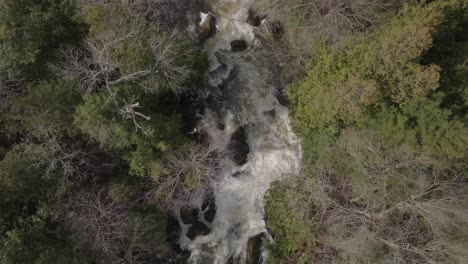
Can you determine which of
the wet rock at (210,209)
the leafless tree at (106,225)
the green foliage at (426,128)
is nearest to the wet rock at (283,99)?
the green foliage at (426,128)

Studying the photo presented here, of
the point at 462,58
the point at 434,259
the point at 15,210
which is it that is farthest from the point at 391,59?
the point at 15,210

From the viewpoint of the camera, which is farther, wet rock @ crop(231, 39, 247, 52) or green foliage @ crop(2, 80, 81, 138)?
wet rock @ crop(231, 39, 247, 52)

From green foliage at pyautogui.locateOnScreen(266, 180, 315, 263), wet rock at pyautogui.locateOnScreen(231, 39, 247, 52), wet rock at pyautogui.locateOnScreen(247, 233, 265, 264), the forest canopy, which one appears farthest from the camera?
wet rock at pyautogui.locateOnScreen(231, 39, 247, 52)

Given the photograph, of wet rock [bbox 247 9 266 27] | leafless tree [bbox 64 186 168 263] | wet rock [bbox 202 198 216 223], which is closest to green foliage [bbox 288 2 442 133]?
wet rock [bbox 247 9 266 27]

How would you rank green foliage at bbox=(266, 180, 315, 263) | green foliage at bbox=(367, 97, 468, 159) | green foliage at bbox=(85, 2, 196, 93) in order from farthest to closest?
green foliage at bbox=(266, 180, 315, 263)
green foliage at bbox=(85, 2, 196, 93)
green foliage at bbox=(367, 97, 468, 159)

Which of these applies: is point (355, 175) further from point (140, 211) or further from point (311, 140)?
point (140, 211)

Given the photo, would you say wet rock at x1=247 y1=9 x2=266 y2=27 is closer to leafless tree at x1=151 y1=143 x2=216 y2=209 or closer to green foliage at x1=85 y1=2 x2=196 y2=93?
green foliage at x1=85 y1=2 x2=196 y2=93

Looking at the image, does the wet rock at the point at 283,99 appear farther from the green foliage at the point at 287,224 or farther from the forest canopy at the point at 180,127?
the green foliage at the point at 287,224

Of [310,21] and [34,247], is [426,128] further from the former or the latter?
[34,247]
